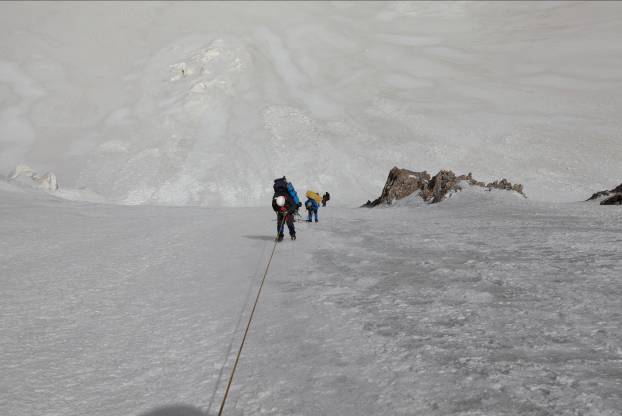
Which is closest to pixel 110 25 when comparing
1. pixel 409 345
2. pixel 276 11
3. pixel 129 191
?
pixel 276 11

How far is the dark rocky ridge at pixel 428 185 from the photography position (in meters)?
19.9

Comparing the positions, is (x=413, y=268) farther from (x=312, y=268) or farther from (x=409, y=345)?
(x=409, y=345)

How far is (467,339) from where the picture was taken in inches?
188

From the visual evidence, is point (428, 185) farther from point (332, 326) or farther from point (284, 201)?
point (332, 326)

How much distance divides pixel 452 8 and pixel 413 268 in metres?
89.1

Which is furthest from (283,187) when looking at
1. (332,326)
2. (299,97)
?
(299,97)

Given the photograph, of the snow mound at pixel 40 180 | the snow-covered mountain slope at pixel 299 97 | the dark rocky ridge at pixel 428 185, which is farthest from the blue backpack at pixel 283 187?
the snow-covered mountain slope at pixel 299 97

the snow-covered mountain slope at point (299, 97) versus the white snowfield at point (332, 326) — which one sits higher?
the snow-covered mountain slope at point (299, 97)

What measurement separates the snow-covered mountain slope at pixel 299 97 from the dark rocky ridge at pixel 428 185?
17128 millimetres

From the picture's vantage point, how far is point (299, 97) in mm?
59500

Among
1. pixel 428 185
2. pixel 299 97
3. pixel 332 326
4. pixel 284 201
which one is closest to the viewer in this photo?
pixel 332 326

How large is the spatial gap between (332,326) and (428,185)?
17.4 m

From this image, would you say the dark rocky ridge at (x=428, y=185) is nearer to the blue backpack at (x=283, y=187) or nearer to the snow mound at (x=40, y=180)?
the blue backpack at (x=283, y=187)

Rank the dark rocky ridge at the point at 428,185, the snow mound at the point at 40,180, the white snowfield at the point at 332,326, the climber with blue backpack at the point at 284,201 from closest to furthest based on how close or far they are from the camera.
→ 1. the white snowfield at the point at 332,326
2. the climber with blue backpack at the point at 284,201
3. the dark rocky ridge at the point at 428,185
4. the snow mound at the point at 40,180
